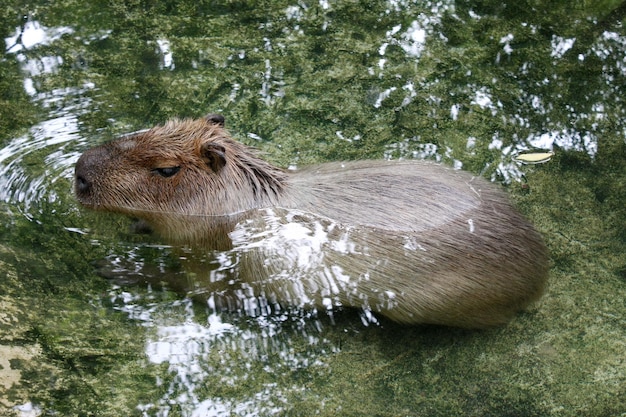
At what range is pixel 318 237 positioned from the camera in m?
3.92

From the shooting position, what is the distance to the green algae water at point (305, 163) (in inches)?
133

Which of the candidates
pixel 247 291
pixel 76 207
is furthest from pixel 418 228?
pixel 76 207

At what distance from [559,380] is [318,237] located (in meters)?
1.42

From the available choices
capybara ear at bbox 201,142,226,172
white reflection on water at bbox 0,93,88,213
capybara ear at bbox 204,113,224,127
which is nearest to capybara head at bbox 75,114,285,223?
capybara ear at bbox 201,142,226,172

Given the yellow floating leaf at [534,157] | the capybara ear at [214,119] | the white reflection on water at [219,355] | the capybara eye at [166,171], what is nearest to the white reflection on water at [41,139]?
the capybara eye at [166,171]

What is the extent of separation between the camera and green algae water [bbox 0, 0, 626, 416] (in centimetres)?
338

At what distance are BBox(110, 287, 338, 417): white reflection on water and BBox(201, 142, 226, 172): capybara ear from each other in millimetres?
825

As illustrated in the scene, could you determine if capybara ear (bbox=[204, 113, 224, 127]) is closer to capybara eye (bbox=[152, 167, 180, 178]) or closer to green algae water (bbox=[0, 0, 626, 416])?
capybara eye (bbox=[152, 167, 180, 178])

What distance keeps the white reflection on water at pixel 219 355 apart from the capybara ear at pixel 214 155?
825mm

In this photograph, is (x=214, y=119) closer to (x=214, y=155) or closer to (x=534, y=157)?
(x=214, y=155)

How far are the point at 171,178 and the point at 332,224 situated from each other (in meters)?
0.99

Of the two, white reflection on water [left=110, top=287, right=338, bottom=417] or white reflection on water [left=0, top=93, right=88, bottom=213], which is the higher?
white reflection on water [left=0, top=93, right=88, bottom=213]

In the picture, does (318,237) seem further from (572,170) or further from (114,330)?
(572,170)

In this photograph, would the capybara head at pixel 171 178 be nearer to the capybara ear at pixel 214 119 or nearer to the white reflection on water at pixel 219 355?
the capybara ear at pixel 214 119
